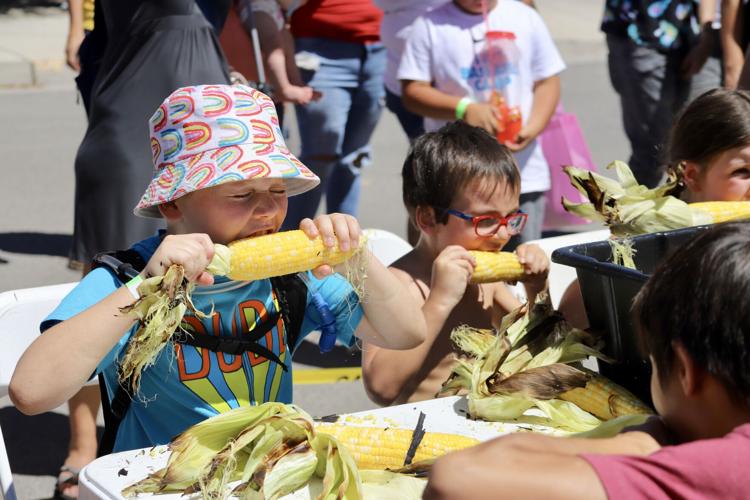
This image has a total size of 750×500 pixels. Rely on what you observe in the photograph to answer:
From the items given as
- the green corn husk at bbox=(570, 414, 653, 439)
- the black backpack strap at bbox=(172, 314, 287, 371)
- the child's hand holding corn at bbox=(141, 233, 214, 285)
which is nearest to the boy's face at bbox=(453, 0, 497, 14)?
the black backpack strap at bbox=(172, 314, 287, 371)

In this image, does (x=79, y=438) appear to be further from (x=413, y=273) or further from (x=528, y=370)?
(x=528, y=370)

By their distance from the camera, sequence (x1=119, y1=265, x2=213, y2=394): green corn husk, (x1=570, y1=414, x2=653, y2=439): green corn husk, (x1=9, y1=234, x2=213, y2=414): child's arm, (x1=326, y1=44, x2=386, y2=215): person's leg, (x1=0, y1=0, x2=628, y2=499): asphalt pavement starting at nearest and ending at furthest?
(x1=570, y1=414, x2=653, y2=439): green corn husk → (x1=119, y1=265, x2=213, y2=394): green corn husk → (x1=9, y1=234, x2=213, y2=414): child's arm → (x1=0, y1=0, x2=628, y2=499): asphalt pavement → (x1=326, y1=44, x2=386, y2=215): person's leg

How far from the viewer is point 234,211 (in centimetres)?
247

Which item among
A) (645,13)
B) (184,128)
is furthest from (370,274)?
(645,13)

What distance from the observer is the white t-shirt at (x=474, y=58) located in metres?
4.86

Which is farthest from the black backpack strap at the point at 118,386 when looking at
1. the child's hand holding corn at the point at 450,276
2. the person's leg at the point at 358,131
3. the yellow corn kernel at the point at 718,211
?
the person's leg at the point at 358,131

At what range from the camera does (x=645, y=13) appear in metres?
6.22

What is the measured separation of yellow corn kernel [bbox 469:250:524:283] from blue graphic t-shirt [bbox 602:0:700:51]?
3603mm

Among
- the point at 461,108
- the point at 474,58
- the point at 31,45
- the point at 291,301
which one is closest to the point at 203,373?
the point at 291,301

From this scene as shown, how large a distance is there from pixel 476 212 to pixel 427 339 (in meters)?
0.45

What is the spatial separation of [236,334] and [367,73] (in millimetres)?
3727

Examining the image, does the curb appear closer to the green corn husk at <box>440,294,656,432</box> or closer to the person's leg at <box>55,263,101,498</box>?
the person's leg at <box>55,263,101,498</box>

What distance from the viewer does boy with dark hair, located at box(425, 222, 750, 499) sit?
1.41m

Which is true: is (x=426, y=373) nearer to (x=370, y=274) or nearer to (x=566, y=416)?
(x=370, y=274)
